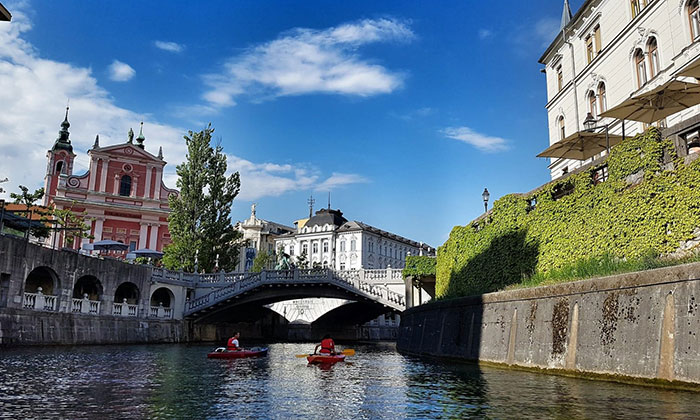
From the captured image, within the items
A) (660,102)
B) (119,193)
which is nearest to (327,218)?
(119,193)

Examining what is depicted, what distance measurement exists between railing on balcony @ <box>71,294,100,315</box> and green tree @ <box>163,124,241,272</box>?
14.3 metres

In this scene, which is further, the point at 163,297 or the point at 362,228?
the point at 362,228

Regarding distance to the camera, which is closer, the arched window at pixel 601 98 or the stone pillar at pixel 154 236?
the arched window at pixel 601 98

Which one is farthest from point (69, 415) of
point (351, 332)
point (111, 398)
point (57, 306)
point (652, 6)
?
point (351, 332)

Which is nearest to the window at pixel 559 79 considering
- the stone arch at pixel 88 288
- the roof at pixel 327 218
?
the stone arch at pixel 88 288

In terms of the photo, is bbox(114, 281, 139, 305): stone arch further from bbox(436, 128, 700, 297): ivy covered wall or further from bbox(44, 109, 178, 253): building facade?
bbox(436, 128, 700, 297): ivy covered wall

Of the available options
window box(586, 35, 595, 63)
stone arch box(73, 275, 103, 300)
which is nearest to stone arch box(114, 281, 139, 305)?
stone arch box(73, 275, 103, 300)

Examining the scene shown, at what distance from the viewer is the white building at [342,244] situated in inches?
4117

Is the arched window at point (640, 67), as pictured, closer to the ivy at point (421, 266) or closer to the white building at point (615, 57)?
the white building at point (615, 57)

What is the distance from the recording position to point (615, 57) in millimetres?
32375

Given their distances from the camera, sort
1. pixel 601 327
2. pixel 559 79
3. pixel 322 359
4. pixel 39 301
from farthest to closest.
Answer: pixel 559 79
pixel 39 301
pixel 322 359
pixel 601 327

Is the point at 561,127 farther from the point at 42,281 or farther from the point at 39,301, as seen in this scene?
the point at 42,281

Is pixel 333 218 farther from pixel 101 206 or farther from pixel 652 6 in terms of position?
pixel 652 6

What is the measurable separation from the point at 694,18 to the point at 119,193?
59.4 metres
